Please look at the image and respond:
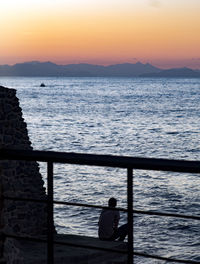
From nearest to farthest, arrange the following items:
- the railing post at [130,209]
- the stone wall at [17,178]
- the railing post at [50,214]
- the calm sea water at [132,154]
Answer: the railing post at [130,209], the railing post at [50,214], the stone wall at [17,178], the calm sea water at [132,154]

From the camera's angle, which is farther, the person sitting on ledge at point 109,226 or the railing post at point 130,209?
the person sitting on ledge at point 109,226

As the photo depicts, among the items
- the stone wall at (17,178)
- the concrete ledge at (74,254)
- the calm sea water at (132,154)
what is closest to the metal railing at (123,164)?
the concrete ledge at (74,254)

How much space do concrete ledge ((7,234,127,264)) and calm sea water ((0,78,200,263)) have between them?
29.0 feet

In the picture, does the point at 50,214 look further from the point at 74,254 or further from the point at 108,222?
the point at 74,254

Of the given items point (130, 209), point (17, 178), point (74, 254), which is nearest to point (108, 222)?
point (74, 254)

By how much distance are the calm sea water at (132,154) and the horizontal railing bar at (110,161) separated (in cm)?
2015

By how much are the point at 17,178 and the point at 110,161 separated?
12520mm

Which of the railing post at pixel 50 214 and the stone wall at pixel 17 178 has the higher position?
the railing post at pixel 50 214

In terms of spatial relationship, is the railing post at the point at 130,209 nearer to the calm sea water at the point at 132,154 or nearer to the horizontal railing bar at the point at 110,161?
the horizontal railing bar at the point at 110,161

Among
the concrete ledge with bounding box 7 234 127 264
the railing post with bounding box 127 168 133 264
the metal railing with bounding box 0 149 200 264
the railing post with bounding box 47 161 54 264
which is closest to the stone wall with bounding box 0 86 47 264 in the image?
the concrete ledge with bounding box 7 234 127 264

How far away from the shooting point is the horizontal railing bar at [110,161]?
244cm

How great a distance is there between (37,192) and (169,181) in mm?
24730

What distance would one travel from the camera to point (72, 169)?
43438 mm

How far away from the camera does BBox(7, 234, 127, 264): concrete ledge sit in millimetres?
12750
